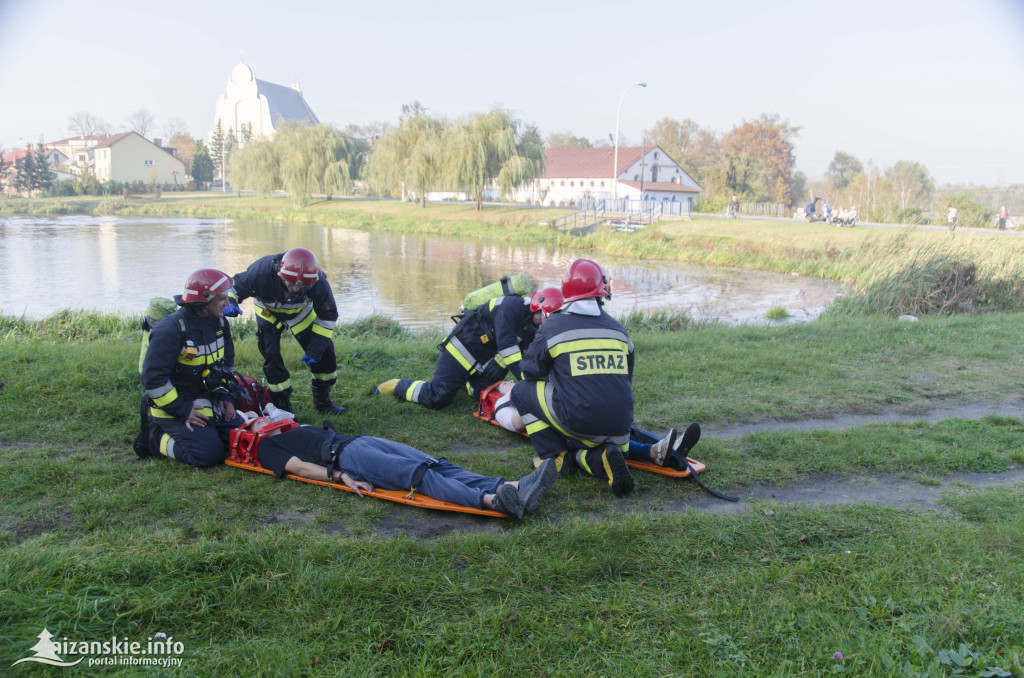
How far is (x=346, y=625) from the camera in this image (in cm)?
316

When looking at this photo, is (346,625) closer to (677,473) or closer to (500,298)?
(677,473)

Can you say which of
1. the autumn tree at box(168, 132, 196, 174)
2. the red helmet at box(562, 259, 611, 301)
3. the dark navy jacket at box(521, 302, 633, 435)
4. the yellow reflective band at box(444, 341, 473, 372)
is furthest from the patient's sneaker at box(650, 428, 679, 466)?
the autumn tree at box(168, 132, 196, 174)

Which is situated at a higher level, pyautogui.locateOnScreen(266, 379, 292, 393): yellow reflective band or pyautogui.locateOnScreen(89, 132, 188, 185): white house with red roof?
pyautogui.locateOnScreen(89, 132, 188, 185): white house with red roof

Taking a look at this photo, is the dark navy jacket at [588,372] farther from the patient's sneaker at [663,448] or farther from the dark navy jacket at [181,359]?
Result: the dark navy jacket at [181,359]

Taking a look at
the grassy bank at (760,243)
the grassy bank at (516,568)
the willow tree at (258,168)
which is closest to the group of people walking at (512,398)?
the grassy bank at (516,568)

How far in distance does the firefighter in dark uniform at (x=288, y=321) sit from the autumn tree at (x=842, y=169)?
84.0 m

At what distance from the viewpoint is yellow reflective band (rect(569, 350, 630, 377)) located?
15.8 ft

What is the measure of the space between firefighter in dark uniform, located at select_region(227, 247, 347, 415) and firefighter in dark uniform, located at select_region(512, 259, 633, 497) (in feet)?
8.66

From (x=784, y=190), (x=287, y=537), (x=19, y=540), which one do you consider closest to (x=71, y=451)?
(x=19, y=540)

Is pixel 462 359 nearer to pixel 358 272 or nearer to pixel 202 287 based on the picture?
pixel 202 287

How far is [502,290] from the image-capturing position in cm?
666

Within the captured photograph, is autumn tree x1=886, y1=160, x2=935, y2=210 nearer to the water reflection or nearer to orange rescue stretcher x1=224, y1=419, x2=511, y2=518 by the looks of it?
the water reflection

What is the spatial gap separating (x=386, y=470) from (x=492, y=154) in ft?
143

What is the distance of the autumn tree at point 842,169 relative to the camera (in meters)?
78.2
